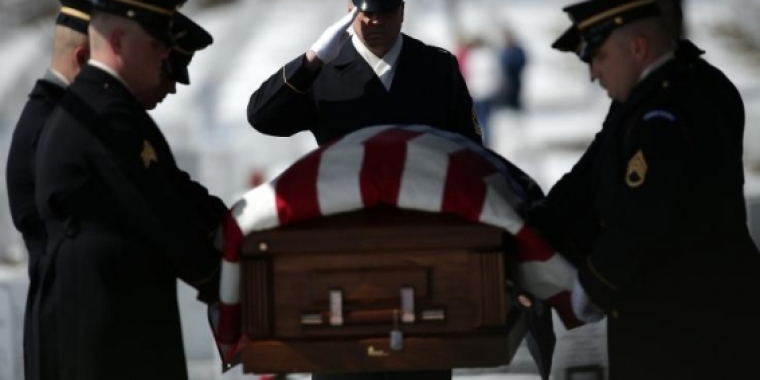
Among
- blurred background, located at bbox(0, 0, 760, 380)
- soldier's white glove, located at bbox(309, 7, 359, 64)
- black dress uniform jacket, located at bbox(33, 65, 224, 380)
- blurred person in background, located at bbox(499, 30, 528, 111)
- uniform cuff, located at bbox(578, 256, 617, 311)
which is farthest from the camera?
blurred person in background, located at bbox(499, 30, 528, 111)

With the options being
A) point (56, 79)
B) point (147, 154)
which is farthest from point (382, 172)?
point (56, 79)

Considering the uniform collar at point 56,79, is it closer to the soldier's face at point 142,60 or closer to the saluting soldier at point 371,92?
the soldier's face at point 142,60

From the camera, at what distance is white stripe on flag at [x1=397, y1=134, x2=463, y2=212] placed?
4551 mm

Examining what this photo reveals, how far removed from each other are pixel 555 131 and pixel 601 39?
1465 centimetres

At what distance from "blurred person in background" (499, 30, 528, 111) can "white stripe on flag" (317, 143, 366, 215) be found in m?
12.1

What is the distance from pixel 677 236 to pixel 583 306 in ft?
1.18

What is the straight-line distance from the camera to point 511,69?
1677cm

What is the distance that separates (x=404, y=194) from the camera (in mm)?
4559

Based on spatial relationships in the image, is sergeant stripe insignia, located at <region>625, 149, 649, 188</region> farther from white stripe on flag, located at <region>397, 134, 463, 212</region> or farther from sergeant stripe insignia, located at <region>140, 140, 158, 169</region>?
sergeant stripe insignia, located at <region>140, 140, 158, 169</region>

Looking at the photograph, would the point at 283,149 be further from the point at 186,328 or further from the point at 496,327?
the point at 496,327

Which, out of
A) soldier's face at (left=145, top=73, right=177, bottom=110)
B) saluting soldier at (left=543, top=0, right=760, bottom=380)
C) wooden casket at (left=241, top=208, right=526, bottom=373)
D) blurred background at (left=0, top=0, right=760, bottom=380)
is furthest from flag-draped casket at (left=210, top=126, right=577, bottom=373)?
blurred background at (left=0, top=0, right=760, bottom=380)

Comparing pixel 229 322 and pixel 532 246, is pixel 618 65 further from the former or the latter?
pixel 229 322

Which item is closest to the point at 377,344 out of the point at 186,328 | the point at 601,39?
the point at 601,39

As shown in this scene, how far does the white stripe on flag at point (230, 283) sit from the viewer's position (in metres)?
4.61
